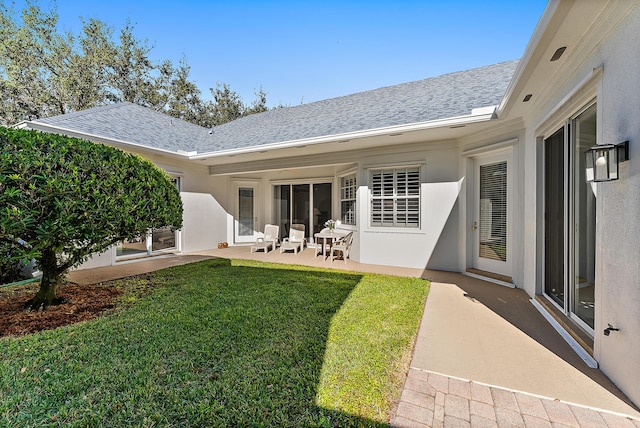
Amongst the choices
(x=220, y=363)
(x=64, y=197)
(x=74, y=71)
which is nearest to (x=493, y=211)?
(x=220, y=363)

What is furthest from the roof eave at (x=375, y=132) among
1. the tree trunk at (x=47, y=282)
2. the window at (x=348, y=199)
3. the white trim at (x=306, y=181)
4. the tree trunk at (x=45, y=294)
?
the tree trunk at (x=45, y=294)

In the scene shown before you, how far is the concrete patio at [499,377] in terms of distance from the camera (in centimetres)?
A: 212

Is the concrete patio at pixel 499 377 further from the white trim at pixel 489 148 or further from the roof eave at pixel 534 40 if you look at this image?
the roof eave at pixel 534 40

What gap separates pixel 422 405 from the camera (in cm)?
225

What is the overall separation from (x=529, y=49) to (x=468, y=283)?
4.42 metres

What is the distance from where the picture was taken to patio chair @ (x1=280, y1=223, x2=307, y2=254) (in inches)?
387

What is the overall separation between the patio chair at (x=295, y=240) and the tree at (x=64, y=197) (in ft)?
17.6

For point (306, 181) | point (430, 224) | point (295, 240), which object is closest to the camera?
point (430, 224)

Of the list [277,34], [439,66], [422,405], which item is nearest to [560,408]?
[422,405]

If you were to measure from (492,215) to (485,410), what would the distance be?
495cm

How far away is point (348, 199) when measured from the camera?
359 inches

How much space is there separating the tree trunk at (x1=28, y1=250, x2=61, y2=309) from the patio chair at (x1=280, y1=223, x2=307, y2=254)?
617 cm

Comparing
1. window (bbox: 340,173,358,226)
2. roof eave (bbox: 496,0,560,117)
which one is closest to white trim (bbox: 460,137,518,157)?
roof eave (bbox: 496,0,560,117)

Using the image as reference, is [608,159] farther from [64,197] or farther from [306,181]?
[306,181]
